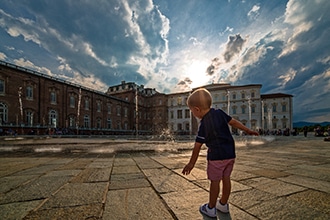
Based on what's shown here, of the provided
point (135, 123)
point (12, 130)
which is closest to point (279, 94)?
point (135, 123)

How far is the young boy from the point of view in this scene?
155 centimetres

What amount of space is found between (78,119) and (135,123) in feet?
60.7

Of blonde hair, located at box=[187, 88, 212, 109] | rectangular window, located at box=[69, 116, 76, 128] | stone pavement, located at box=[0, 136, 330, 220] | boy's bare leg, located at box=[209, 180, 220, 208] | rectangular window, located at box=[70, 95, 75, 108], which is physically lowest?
rectangular window, located at box=[69, 116, 76, 128]

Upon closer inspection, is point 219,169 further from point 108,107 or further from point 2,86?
point 108,107

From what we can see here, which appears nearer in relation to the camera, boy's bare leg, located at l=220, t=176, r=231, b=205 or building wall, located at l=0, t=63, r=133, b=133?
boy's bare leg, located at l=220, t=176, r=231, b=205

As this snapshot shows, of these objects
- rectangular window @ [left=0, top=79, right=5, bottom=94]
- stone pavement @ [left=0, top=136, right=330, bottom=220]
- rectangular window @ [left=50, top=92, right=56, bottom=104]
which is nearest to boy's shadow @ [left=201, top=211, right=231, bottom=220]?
stone pavement @ [left=0, top=136, right=330, bottom=220]

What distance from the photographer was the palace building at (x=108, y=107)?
75.4 feet

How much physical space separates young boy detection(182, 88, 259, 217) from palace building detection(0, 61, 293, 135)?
22.2 meters

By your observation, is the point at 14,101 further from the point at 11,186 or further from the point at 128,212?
the point at 128,212

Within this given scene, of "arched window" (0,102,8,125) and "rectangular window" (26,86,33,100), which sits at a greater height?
"rectangular window" (26,86,33,100)

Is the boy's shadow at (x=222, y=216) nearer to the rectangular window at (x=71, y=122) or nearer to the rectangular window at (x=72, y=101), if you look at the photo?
the rectangular window at (x=71, y=122)

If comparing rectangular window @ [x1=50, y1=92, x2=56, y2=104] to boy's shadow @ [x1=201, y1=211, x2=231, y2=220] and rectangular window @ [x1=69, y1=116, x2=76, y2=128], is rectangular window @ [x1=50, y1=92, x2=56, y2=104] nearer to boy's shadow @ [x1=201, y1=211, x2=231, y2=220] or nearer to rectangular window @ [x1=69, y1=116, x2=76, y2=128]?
rectangular window @ [x1=69, y1=116, x2=76, y2=128]

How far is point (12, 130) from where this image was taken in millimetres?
21234

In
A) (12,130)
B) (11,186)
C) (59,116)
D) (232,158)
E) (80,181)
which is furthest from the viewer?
(59,116)
